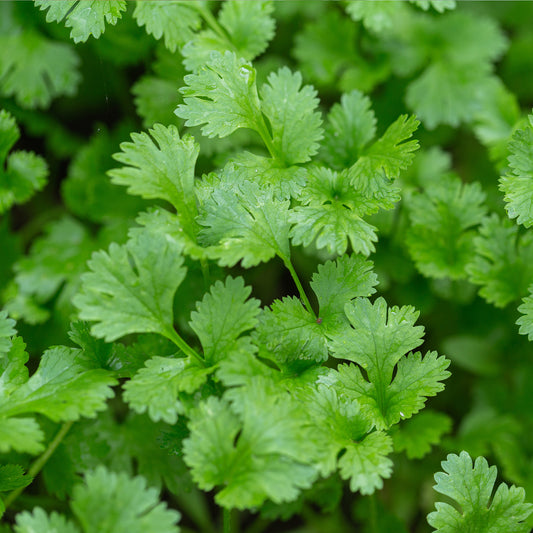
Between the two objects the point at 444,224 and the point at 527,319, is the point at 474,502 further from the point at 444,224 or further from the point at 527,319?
the point at 444,224

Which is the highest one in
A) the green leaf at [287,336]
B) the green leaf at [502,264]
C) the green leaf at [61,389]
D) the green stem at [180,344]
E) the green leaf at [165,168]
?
the green leaf at [502,264]

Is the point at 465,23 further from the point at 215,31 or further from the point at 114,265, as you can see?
the point at 114,265

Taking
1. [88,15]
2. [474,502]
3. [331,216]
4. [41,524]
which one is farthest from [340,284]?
[88,15]

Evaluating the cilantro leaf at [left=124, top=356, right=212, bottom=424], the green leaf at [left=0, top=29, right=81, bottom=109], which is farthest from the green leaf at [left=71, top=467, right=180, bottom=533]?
the green leaf at [left=0, top=29, right=81, bottom=109]

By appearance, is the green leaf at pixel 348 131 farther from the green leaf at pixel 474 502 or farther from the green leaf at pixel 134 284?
the green leaf at pixel 474 502

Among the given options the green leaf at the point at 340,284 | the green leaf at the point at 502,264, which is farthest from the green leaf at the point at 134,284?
the green leaf at the point at 502,264

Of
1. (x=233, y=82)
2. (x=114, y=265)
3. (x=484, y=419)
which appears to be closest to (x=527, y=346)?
(x=484, y=419)
